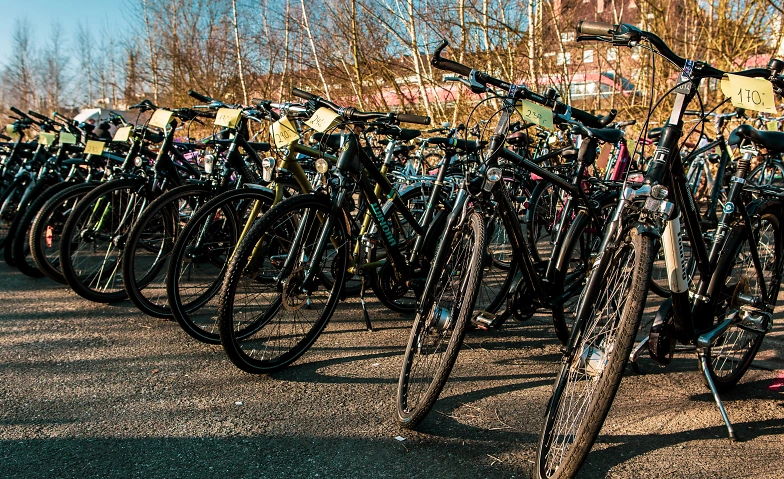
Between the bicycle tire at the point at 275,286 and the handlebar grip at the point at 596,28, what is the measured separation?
1337 millimetres

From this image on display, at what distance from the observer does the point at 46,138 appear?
18.4 feet

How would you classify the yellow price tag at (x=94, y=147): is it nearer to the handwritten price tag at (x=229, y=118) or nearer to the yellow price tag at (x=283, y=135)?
the handwritten price tag at (x=229, y=118)

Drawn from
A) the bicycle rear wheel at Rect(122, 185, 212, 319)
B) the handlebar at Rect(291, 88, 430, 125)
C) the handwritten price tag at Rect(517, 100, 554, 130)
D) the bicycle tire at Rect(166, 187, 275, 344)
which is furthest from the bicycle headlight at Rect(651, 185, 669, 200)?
the bicycle rear wheel at Rect(122, 185, 212, 319)

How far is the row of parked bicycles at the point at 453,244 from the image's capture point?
1986mm

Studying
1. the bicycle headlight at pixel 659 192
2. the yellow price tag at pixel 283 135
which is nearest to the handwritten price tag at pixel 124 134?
the yellow price tag at pixel 283 135

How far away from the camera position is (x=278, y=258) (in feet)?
9.64

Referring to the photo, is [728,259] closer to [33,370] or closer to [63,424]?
[63,424]

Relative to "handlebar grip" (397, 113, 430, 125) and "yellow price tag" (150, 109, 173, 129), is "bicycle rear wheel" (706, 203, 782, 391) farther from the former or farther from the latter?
"yellow price tag" (150, 109, 173, 129)

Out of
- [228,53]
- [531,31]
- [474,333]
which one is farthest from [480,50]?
[228,53]

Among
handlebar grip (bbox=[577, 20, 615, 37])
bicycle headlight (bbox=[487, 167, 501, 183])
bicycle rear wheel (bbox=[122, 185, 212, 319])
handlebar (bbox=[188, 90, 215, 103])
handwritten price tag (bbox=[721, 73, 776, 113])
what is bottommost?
bicycle rear wheel (bbox=[122, 185, 212, 319])

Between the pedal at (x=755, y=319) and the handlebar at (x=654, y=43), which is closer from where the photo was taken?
the handlebar at (x=654, y=43)

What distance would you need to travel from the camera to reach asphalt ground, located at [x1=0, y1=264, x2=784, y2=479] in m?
2.14

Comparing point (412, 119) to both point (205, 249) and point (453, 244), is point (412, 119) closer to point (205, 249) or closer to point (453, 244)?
point (453, 244)

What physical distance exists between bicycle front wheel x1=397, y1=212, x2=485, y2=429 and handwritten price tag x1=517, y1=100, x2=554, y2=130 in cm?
55
